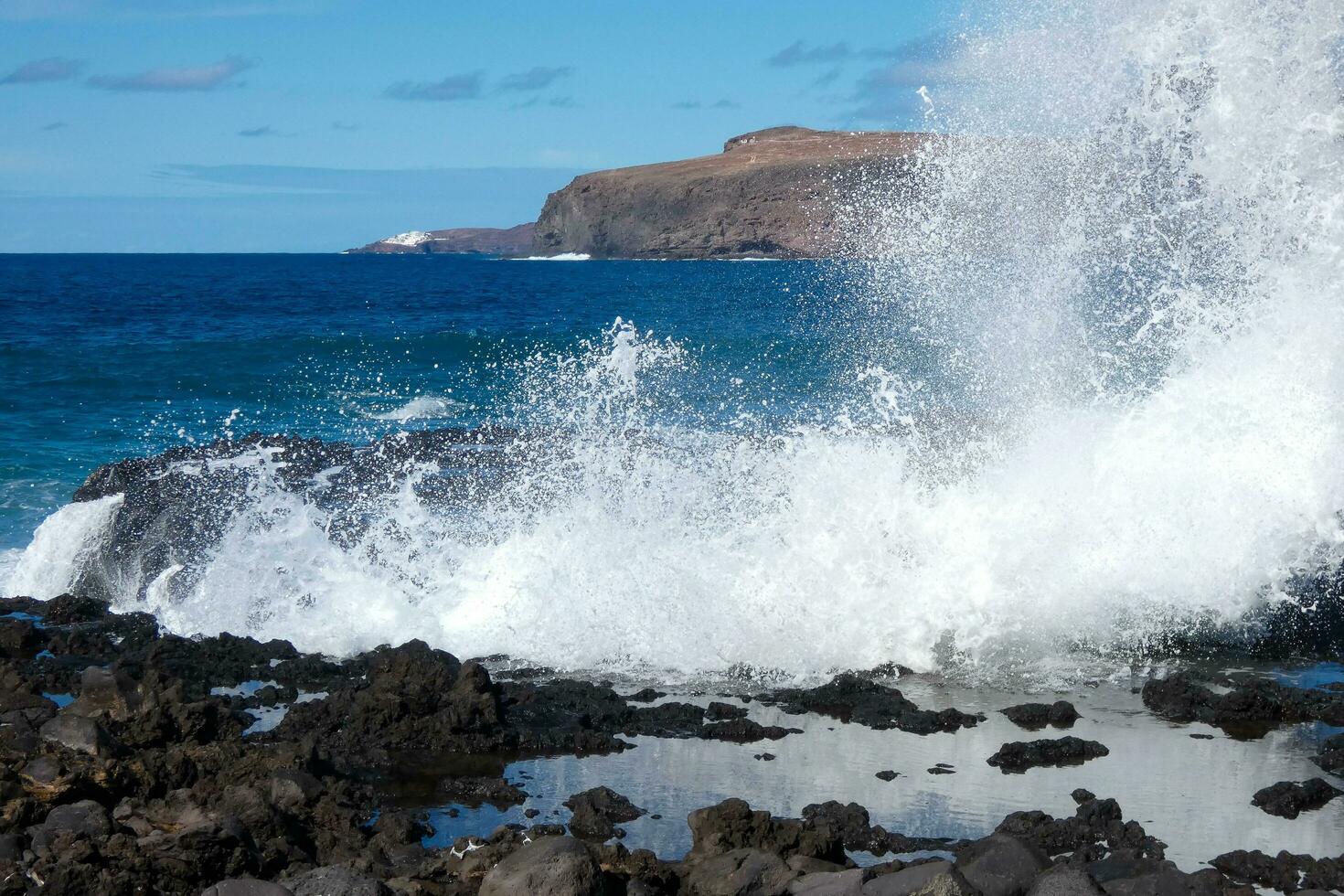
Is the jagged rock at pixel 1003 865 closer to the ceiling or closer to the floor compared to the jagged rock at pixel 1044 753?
closer to the ceiling

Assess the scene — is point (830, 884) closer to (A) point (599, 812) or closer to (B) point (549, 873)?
(B) point (549, 873)

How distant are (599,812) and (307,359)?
1129 inches

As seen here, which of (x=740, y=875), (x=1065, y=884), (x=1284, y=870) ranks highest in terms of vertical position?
(x=1065, y=884)

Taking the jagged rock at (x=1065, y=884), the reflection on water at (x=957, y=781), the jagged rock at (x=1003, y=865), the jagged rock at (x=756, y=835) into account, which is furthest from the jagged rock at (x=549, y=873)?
the jagged rock at (x=1065, y=884)

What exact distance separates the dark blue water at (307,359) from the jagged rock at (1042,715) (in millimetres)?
11846

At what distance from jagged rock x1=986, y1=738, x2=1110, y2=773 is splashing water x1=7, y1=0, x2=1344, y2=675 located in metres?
2.08

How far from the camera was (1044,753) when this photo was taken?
754 centimetres

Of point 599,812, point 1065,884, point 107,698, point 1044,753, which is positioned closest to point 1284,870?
point 1065,884

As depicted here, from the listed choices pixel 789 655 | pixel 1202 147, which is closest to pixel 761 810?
pixel 789 655

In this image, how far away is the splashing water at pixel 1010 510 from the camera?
1016 centimetres

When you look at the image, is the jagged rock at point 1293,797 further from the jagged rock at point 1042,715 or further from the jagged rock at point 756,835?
the jagged rock at point 756,835

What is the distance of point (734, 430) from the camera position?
2111cm

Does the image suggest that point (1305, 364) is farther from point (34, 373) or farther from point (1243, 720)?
point (34, 373)

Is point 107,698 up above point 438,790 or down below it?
above
